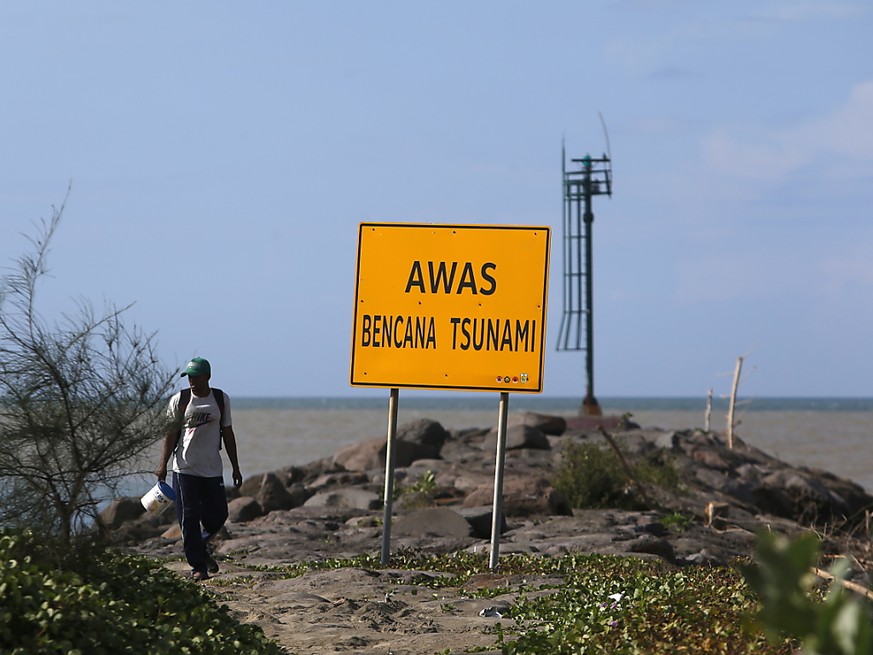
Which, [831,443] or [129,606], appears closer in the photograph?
[129,606]

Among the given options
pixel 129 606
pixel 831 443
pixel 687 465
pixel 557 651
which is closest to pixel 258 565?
pixel 129 606

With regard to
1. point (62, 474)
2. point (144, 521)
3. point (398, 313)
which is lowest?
point (144, 521)

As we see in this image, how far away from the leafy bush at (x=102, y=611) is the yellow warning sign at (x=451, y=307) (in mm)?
3796

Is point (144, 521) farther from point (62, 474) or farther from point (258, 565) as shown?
point (62, 474)

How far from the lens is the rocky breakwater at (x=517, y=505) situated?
1425 cm

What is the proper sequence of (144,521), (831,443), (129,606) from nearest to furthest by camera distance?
(129,606) → (144,521) → (831,443)

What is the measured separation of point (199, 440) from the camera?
10.3 meters

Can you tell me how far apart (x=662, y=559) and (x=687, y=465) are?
12.4 meters

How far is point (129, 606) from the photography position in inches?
304

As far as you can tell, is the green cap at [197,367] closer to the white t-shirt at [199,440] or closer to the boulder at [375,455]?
the white t-shirt at [199,440]

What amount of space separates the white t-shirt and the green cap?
20cm

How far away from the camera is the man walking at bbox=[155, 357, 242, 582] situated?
10.2 m

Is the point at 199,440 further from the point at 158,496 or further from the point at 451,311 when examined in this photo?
the point at 451,311

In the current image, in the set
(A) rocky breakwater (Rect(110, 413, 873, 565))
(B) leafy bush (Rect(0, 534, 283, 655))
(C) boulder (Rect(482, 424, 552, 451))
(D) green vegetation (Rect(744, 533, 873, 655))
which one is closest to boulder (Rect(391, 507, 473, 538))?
(A) rocky breakwater (Rect(110, 413, 873, 565))
